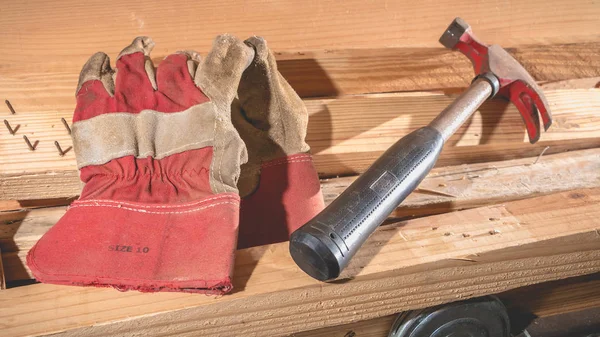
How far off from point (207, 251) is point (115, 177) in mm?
349

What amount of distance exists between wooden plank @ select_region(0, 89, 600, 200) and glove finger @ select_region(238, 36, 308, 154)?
0.19 meters

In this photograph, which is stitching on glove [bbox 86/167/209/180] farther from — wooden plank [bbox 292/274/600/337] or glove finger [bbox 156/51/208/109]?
wooden plank [bbox 292/274/600/337]

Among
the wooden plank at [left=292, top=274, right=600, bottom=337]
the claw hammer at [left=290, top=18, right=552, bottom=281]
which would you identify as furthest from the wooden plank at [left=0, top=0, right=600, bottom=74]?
the wooden plank at [left=292, top=274, right=600, bottom=337]

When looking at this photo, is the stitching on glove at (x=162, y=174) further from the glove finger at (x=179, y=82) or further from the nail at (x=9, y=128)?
the nail at (x=9, y=128)

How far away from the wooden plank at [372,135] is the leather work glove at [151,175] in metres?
0.27

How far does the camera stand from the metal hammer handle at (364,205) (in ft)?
3.12

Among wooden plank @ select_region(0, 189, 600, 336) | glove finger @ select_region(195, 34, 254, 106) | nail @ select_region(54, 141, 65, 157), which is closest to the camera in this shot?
wooden plank @ select_region(0, 189, 600, 336)

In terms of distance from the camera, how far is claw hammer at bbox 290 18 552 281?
3.14 ft

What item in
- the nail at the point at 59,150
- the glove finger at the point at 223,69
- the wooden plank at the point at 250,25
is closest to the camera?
the glove finger at the point at 223,69

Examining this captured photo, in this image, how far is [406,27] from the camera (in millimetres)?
1647

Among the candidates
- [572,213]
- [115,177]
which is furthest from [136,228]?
[572,213]

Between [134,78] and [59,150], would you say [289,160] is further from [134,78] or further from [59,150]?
[59,150]

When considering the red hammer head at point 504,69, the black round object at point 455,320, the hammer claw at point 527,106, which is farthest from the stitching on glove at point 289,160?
the hammer claw at point 527,106

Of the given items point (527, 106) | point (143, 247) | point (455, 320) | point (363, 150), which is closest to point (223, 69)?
point (143, 247)
